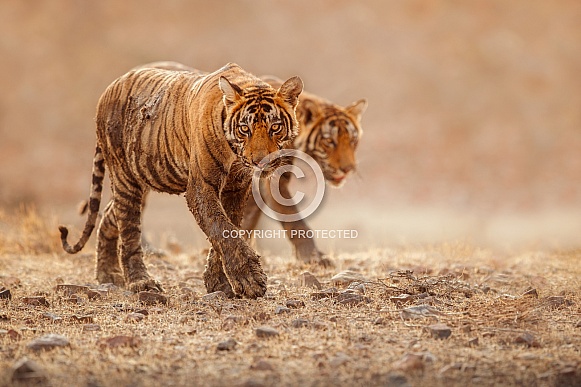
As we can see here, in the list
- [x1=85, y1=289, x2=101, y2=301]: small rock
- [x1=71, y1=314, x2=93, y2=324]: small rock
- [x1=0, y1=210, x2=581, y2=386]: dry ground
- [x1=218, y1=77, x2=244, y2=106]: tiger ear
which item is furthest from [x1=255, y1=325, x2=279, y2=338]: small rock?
[x1=85, y1=289, x2=101, y2=301]: small rock

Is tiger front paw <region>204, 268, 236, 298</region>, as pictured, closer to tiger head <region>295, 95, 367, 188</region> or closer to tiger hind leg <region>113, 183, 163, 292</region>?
tiger hind leg <region>113, 183, 163, 292</region>

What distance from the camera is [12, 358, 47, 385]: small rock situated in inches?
162

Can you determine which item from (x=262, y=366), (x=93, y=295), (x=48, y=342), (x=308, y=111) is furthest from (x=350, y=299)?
(x=308, y=111)

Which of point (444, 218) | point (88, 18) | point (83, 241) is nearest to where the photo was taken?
point (83, 241)

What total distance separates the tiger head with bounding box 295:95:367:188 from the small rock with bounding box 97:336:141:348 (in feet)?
12.6

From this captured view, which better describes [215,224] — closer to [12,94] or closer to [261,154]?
[261,154]

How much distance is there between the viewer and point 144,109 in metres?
6.30

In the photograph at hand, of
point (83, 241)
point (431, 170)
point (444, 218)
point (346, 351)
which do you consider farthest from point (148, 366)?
point (431, 170)

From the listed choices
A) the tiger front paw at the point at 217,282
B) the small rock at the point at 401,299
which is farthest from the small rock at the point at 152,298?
the small rock at the point at 401,299

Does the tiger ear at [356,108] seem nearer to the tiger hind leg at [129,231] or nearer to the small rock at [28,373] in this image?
→ the tiger hind leg at [129,231]

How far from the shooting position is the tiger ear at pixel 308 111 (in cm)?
830

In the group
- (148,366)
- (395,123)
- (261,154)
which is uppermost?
(395,123)

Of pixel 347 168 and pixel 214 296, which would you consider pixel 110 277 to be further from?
pixel 347 168

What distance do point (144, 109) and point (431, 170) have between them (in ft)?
46.2
